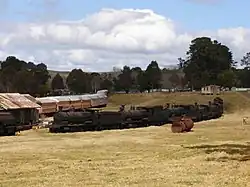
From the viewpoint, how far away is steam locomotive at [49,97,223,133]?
5366 centimetres

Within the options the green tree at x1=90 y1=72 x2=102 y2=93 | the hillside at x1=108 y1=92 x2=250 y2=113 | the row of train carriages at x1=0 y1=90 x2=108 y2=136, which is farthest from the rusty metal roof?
the green tree at x1=90 y1=72 x2=102 y2=93

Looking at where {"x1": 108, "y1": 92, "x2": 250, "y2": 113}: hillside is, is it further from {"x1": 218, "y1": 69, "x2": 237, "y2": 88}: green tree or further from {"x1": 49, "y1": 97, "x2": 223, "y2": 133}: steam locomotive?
{"x1": 49, "y1": 97, "x2": 223, "y2": 133}: steam locomotive

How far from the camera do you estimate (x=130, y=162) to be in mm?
27641

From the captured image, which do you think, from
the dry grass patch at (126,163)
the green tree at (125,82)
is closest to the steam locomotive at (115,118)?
the dry grass patch at (126,163)

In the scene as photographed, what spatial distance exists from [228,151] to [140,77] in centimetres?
11879

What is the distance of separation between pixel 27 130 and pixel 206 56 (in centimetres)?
9497

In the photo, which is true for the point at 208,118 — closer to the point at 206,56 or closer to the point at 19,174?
the point at 19,174

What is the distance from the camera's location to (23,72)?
136000 mm

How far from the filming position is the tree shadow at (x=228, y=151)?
28641 millimetres

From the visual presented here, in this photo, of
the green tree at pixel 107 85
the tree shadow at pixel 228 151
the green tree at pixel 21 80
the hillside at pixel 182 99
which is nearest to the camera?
the tree shadow at pixel 228 151

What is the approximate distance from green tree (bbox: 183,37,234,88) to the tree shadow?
358 feet

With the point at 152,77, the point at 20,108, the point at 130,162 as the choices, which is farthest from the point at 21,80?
the point at 130,162

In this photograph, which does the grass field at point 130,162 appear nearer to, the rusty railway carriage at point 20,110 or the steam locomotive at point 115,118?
the steam locomotive at point 115,118

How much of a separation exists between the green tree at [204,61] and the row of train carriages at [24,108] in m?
55.2
